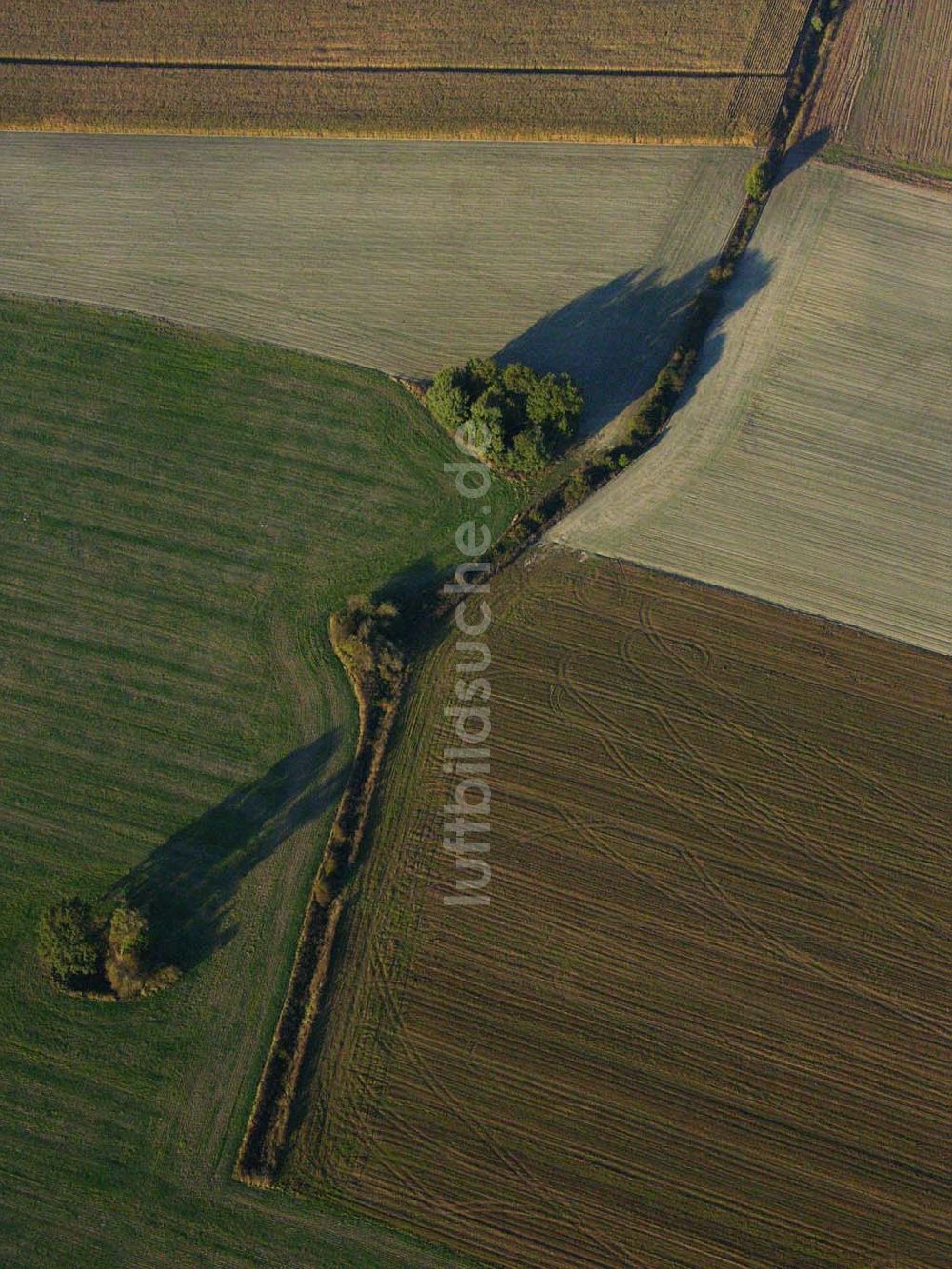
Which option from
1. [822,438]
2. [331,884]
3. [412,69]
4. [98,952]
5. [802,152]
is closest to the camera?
[98,952]

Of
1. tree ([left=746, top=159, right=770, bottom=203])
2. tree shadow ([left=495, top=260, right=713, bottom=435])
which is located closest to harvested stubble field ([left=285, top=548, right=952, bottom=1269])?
tree shadow ([left=495, top=260, right=713, bottom=435])

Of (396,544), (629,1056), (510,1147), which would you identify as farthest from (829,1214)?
(396,544)

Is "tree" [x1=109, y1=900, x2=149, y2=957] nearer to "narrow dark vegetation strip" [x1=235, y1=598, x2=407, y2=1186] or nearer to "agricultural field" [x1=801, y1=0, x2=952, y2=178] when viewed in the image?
"narrow dark vegetation strip" [x1=235, y1=598, x2=407, y2=1186]

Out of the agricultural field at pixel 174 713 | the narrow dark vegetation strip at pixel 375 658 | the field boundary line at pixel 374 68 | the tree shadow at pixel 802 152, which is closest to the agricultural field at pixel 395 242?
the narrow dark vegetation strip at pixel 375 658

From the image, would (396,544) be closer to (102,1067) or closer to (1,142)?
(102,1067)

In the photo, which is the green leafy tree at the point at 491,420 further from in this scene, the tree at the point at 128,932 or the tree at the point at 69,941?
the tree at the point at 69,941

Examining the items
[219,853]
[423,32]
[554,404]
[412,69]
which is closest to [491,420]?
[554,404]

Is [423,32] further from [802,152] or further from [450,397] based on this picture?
[450,397]
